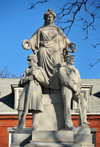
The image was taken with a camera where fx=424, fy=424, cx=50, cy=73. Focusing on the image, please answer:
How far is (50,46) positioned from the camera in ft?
43.8

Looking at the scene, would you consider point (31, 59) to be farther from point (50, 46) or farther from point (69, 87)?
point (69, 87)

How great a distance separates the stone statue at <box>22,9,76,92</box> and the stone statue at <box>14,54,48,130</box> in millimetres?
364

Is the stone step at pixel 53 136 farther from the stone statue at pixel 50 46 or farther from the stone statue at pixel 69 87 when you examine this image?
the stone statue at pixel 50 46

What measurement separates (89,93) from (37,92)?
69.8 feet

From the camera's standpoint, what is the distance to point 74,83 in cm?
1259

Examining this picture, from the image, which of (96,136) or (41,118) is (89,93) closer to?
(96,136)

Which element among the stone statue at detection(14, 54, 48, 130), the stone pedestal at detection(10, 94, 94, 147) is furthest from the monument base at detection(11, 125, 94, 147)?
the stone statue at detection(14, 54, 48, 130)

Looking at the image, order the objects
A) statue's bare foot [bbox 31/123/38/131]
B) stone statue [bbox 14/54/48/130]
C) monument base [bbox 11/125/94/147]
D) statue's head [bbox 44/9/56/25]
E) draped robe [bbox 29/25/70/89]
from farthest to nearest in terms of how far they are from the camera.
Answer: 1. statue's head [bbox 44/9/56/25]
2. draped robe [bbox 29/25/70/89]
3. stone statue [bbox 14/54/48/130]
4. statue's bare foot [bbox 31/123/38/131]
5. monument base [bbox 11/125/94/147]

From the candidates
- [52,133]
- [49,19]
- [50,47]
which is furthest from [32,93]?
[49,19]

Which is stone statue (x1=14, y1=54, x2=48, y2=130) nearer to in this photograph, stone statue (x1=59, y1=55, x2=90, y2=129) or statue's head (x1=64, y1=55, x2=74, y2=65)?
stone statue (x1=59, y1=55, x2=90, y2=129)

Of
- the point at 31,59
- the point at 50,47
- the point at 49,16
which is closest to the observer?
the point at 31,59

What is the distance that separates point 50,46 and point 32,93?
5.82 feet

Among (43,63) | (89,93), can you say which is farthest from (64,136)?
(89,93)

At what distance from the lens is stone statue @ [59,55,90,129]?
1245 centimetres
